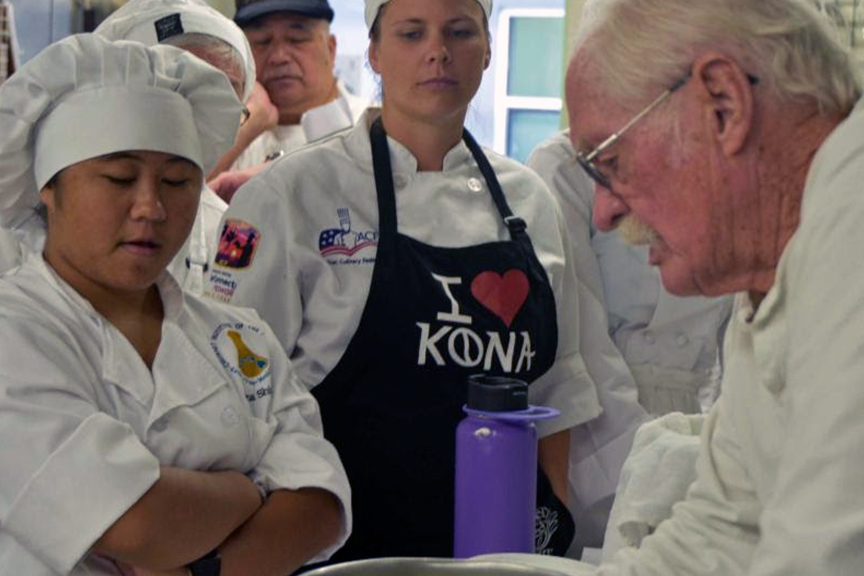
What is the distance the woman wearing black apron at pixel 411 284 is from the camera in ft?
6.62

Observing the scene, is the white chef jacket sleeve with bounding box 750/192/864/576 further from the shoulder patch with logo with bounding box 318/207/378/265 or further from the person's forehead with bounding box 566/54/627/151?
the shoulder patch with logo with bounding box 318/207/378/265

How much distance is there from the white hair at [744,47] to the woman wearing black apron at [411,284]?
90 centimetres

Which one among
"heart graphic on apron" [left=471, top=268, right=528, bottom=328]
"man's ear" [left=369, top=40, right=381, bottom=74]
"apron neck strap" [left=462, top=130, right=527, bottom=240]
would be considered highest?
"man's ear" [left=369, top=40, right=381, bottom=74]

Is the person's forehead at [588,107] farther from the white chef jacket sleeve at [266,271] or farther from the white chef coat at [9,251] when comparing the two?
the white chef coat at [9,251]

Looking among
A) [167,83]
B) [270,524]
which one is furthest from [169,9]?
[270,524]

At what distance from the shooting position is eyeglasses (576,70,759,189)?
114cm

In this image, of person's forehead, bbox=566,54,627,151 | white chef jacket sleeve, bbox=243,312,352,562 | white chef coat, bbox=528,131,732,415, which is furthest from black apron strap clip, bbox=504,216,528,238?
person's forehead, bbox=566,54,627,151

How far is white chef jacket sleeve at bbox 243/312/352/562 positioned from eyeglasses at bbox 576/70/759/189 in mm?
700

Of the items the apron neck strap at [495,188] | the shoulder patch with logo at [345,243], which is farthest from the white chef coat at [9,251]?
the apron neck strap at [495,188]

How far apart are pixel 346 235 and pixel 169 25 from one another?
864mm

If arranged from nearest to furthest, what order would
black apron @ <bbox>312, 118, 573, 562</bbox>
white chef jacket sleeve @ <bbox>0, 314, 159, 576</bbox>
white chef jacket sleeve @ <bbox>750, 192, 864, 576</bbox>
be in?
white chef jacket sleeve @ <bbox>750, 192, 864, 576</bbox> → white chef jacket sleeve @ <bbox>0, 314, 159, 576</bbox> → black apron @ <bbox>312, 118, 573, 562</bbox>

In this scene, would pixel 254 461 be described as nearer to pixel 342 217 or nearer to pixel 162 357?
pixel 162 357

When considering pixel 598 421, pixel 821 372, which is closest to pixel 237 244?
pixel 598 421

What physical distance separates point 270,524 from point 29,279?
441 millimetres
